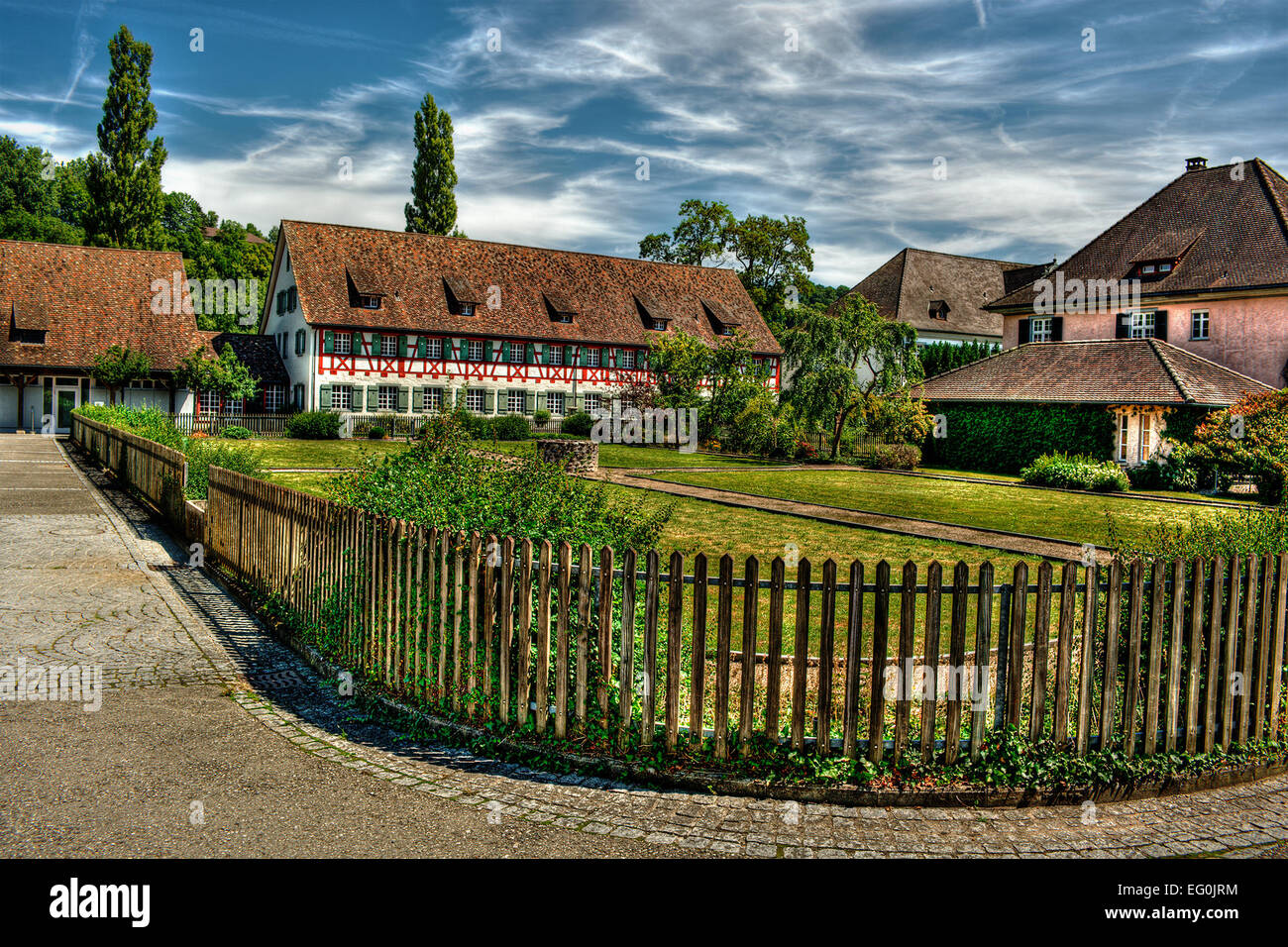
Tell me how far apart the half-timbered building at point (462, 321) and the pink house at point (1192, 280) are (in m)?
15.0

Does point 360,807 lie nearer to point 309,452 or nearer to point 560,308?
point 309,452

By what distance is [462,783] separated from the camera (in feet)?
18.0

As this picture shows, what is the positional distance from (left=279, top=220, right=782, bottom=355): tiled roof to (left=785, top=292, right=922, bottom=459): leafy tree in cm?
1757

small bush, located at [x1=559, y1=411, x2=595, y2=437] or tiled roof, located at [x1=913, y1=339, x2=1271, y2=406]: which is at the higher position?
tiled roof, located at [x1=913, y1=339, x2=1271, y2=406]

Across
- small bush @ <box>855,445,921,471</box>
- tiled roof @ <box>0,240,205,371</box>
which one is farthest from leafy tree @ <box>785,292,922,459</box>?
tiled roof @ <box>0,240,205,371</box>

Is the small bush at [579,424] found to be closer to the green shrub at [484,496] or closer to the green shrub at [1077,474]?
the green shrub at [1077,474]

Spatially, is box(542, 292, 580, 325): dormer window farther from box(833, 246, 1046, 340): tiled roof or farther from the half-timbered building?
box(833, 246, 1046, 340): tiled roof

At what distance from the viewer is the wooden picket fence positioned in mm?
5430

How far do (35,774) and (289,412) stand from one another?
45410 mm

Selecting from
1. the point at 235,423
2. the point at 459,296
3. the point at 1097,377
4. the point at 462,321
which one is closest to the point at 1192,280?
the point at 1097,377

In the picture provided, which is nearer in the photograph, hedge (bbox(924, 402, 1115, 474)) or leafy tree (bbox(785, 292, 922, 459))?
hedge (bbox(924, 402, 1115, 474))
